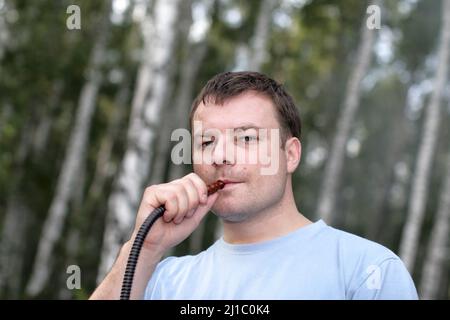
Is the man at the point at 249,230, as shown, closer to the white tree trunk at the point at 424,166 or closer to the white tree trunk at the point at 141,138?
the white tree trunk at the point at 141,138

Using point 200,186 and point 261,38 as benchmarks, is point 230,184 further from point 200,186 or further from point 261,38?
point 261,38

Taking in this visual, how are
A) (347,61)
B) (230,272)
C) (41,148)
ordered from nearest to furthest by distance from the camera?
1. (230,272)
2. (41,148)
3. (347,61)

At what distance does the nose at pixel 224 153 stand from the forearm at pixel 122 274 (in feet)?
1.21

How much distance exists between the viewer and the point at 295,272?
2014 mm

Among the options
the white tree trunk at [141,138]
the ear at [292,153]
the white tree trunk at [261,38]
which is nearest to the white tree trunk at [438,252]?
the white tree trunk at [261,38]

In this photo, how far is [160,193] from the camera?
1.99m

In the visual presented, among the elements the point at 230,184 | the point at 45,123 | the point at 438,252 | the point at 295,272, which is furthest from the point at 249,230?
the point at 45,123

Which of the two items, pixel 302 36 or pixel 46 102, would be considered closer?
pixel 46 102

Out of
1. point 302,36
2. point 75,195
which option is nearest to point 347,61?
point 302,36

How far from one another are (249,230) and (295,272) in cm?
30

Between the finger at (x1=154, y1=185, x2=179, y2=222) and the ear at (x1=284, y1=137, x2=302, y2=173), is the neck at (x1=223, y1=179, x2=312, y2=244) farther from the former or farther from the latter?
the finger at (x1=154, y1=185, x2=179, y2=222)

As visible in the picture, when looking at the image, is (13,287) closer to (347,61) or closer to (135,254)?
(347,61)

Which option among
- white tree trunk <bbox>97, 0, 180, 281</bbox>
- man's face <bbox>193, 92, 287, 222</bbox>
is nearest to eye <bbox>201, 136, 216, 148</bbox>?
man's face <bbox>193, 92, 287, 222</bbox>
